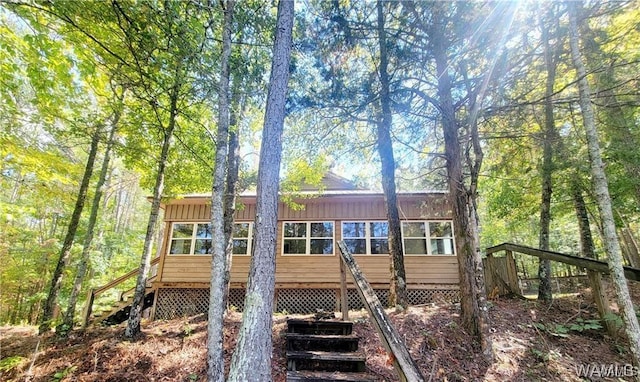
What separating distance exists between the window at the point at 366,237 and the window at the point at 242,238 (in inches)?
141

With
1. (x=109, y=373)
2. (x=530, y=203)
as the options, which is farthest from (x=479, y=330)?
(x=530, y=203)

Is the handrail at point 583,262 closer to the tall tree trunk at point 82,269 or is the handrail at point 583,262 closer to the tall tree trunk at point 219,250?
the tall tree trunk at point 219,250

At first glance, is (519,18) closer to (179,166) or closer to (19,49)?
(179,166)

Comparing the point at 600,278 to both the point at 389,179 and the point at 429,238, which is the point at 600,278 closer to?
the point at 389,179

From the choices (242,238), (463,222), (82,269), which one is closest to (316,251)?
(242,238)

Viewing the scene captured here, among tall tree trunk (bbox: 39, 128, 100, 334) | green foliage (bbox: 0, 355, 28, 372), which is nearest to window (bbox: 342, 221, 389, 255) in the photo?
tall tree trunk (bbox: 39, 128, 100, 334)

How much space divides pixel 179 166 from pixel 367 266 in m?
6.82

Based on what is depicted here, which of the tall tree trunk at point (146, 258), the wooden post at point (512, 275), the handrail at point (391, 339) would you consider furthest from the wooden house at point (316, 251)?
the handrail at point (391, 339)

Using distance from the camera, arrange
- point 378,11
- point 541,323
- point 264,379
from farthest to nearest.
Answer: point 378,11 → point 541,323 → point 264,379

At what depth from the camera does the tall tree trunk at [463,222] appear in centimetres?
424

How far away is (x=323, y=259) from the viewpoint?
978cm

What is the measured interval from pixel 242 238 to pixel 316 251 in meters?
2.84

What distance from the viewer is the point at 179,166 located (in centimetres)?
730

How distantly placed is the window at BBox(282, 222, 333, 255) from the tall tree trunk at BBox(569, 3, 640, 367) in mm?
7201
